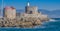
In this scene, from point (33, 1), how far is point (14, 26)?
0.83m

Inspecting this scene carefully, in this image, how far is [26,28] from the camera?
6.16m

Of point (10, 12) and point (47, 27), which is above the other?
point (10, 12)

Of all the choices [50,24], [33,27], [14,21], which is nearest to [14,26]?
[14,21]

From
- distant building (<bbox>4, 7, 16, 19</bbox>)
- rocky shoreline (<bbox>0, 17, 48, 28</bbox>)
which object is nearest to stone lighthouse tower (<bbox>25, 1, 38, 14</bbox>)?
rocky shoreline (<bbox>0, 17, 48, 28</bbox>)

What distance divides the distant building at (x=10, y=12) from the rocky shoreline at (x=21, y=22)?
0.35ft

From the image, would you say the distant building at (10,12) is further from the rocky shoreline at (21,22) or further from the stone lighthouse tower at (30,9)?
the stone lighthouse tower at (30,9)

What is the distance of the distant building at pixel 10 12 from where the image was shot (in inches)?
242

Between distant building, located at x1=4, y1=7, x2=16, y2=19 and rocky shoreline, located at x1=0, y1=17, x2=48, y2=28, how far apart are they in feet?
0.35

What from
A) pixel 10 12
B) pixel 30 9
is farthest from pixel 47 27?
pixel 10 12

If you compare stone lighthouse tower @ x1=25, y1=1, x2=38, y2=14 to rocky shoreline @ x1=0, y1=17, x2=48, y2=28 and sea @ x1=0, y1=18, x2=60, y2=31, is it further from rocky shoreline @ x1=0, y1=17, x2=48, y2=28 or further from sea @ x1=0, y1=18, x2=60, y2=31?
sea @ x1=0, y1=18, x2=60, y2=31

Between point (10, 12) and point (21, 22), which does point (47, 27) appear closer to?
point (21, 22)

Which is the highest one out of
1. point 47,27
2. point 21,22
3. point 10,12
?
point 10,12

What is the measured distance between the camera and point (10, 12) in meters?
6.18

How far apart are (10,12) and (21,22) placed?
15.5 inches
